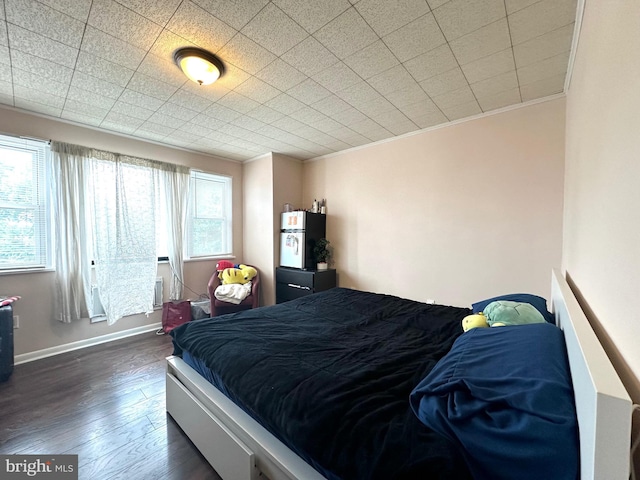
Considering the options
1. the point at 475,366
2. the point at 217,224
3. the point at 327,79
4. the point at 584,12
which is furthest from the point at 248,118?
the point at 475,366

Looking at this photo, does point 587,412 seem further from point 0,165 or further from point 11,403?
point 0,165

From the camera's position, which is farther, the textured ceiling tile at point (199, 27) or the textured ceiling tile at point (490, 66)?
the textured ceiling tile at point (490, 66)

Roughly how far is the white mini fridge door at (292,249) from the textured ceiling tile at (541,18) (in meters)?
3.01

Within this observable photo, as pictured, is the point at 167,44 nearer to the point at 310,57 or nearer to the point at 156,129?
the point at 310,57

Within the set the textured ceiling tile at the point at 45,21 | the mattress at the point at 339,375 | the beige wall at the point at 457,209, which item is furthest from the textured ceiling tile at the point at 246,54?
the beige wall at the point at 457,209

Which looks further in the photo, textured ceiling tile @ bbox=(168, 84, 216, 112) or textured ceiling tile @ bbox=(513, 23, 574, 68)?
textured ceiling tile @ bbox=(168, 84, 216, 112)

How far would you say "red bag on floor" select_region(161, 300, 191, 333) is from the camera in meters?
3.67

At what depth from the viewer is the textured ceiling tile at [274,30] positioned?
61.2 inches

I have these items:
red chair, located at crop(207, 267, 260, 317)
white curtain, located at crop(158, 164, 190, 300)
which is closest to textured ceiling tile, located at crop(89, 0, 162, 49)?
white curtain, located at crop(158, 164, 190, 300)

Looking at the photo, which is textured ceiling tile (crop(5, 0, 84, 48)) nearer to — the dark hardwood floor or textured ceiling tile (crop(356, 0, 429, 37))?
textured ceiling tile (crop(356, 0, 429, 37))

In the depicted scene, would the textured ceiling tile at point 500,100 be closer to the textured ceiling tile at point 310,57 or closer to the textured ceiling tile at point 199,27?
A: the textured ceiling tile at point 310,57

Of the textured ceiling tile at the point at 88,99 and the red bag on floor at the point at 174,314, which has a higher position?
the textured ceiling tile at the point at 88,99

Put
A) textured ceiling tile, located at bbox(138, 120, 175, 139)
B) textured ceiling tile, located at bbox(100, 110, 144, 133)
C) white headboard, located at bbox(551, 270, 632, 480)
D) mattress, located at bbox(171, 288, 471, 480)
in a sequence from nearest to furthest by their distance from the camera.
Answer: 1. white headboard, located at bbox(551, 270, 632, 480)
2. mattress, located at bbox(171, 288, 471, 480)
3. textured ceiling tile, located at bbox(100, 110, 144, 133)
4. textured ceiling tile, located at bbox(138, 120, 175, 139)

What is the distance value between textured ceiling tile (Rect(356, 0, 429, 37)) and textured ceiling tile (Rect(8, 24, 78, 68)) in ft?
6.50
